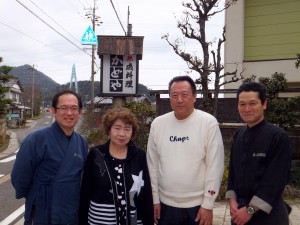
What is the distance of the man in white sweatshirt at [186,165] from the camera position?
3.08 meters

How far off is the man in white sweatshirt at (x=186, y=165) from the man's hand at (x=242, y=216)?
0.79ft

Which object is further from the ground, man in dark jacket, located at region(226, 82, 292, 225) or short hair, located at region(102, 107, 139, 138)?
short hair, located at region(102, 107, 139, 138)

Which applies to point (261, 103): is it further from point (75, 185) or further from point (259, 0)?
point (259, 0)

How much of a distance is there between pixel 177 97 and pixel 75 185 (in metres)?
1.23

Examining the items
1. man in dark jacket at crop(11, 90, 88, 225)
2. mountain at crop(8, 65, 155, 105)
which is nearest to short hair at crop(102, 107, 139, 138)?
man in dark jacket at crop(11, 90, 88, 225)

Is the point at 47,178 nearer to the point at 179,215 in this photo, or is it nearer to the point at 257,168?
the point at 179,215

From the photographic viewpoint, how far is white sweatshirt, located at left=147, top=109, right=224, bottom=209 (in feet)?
10.1

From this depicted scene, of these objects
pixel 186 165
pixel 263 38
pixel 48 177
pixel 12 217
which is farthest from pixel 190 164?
pixel 263 38

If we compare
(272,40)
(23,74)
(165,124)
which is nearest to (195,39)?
(272,40)

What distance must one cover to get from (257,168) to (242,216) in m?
0.43

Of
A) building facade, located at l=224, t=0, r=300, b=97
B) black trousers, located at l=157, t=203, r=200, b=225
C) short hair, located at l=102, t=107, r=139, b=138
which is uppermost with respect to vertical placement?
building facade, located at l=224, t=0, r=300, b=97

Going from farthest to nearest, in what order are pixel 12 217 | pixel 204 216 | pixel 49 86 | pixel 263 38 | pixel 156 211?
pixel 49 86 < pixel 263 38 < pixel 12 217 < pixel 156 211 < pixel 204 216

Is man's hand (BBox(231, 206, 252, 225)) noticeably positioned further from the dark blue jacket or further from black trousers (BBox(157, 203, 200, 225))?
the dark blue jacket

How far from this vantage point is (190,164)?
10.2 ft
